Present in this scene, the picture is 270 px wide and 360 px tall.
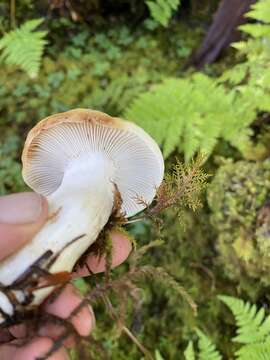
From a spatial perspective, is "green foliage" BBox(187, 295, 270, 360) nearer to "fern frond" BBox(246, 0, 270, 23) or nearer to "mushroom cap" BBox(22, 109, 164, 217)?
"mushroom cap" BBox(22, 109, 164, 217)

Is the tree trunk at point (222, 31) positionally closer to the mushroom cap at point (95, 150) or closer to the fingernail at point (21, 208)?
the mushroom cap at point (95, 150)

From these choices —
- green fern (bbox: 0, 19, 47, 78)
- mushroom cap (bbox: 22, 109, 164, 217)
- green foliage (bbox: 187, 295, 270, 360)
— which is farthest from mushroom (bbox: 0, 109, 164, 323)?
green fern (bbox: 0, 19, 47, 78)

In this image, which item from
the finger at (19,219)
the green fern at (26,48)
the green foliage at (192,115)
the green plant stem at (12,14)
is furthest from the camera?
the green plant stem at (12,14)

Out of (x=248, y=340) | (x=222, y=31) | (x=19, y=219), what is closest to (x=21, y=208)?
(x=19, y=219)

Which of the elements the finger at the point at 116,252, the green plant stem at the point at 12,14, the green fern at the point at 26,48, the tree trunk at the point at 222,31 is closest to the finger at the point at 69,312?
the finger at the point at 116,252

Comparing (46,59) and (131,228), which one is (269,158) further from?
(46,59)

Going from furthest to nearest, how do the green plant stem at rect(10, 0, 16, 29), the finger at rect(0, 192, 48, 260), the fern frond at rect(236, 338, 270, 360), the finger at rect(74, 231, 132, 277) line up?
1. the green plant stem at rect(10, 0, 16, 29)
2. the fern frond at rect(236, 338, 270, 360)
3. the finger at rect(74, 231, 132, 277)
4. the finger at rect(0, 192, 48, 260)
